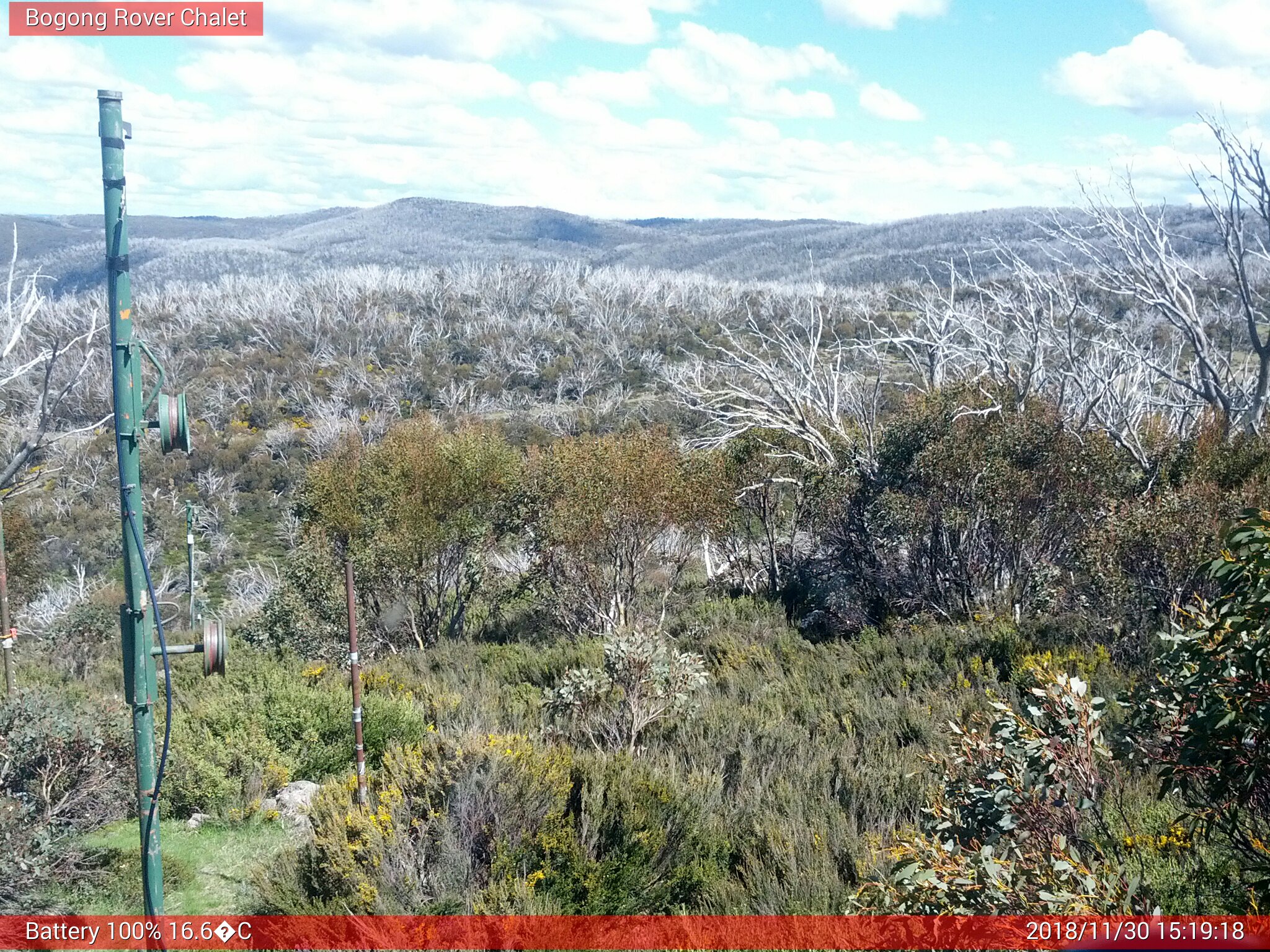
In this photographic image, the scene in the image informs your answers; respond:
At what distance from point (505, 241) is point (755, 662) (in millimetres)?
141788

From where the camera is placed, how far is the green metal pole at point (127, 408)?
391 cm

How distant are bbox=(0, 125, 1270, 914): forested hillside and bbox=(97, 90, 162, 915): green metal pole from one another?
174cm

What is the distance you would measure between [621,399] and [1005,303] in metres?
28.0

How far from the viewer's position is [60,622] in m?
18.7

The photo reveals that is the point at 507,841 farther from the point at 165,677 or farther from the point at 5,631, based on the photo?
the point at 5,631

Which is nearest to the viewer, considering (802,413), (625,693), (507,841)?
(507,841)

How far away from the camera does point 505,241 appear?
147 metres

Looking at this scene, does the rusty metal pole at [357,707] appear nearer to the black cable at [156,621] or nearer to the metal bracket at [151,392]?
the black cable at [156,621]

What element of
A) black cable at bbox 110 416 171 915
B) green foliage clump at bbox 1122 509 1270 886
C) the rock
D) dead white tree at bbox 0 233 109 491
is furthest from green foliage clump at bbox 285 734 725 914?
dead white tree at bbox 0 233 109 491

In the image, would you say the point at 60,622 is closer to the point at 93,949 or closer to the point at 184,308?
the point at 93,949

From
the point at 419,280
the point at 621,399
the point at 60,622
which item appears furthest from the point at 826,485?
the point at 419,280

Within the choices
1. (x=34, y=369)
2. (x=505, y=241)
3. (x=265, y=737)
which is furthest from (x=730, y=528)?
(x=505, y=241)

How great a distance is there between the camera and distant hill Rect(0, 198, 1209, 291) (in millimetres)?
89812

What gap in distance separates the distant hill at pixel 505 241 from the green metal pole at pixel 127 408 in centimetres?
6742
